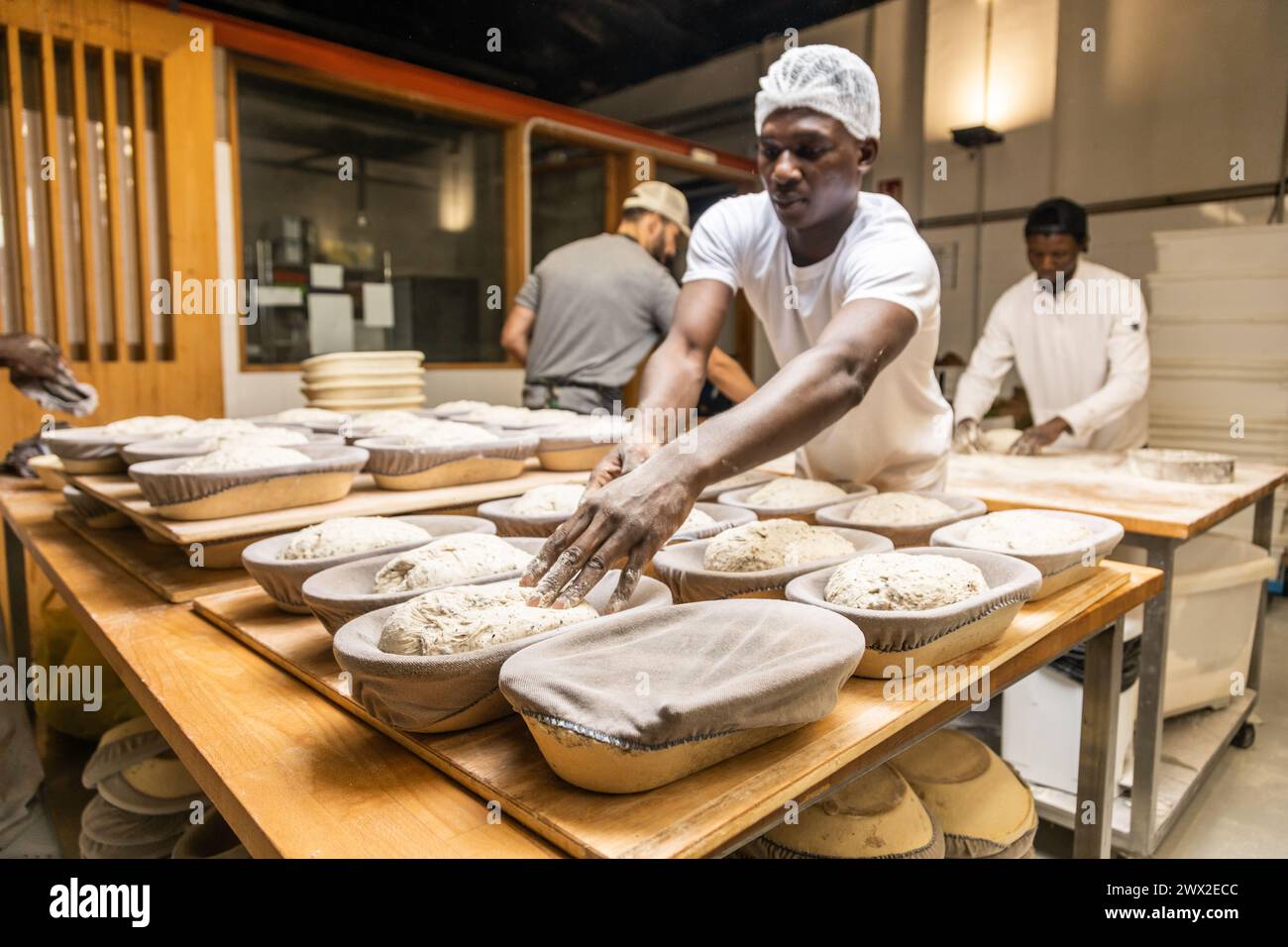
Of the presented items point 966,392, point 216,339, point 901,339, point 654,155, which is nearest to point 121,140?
point 216,339

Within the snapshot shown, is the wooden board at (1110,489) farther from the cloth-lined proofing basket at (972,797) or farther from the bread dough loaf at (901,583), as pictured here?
the bread dough loaf at (901,583)

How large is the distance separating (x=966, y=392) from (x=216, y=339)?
3385 mm

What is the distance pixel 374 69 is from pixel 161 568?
323cm

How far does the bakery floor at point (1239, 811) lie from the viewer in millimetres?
2322

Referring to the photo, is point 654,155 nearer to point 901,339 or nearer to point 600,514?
point 901,339

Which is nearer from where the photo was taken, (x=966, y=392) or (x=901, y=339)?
(x=901, y=339)

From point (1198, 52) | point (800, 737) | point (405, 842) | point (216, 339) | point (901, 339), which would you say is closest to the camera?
point (405, 842)

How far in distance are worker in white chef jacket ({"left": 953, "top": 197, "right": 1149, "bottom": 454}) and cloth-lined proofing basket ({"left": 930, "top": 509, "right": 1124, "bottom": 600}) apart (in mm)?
1871

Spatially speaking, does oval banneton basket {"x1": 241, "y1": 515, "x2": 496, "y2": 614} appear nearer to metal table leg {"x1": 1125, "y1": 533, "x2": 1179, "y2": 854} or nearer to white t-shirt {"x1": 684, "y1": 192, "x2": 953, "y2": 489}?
white t-shirt {"x1": 684, "y1": 192, "x2": 953, "y2": 489}

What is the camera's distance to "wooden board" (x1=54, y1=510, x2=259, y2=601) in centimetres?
150

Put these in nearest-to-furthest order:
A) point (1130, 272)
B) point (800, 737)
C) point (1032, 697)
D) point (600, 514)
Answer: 1. point (800, 737)
2. point (600, 514)
3. point (1032, 697)
4. point (1130, 272)

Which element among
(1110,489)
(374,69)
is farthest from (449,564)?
(374,69)

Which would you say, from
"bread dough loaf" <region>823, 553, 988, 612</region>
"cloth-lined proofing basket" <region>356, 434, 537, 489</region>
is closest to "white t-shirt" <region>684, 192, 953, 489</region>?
"cloth-lined proofing basket" <region>356, 434, 537, 489</region>

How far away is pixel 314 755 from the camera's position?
2.96 ft
